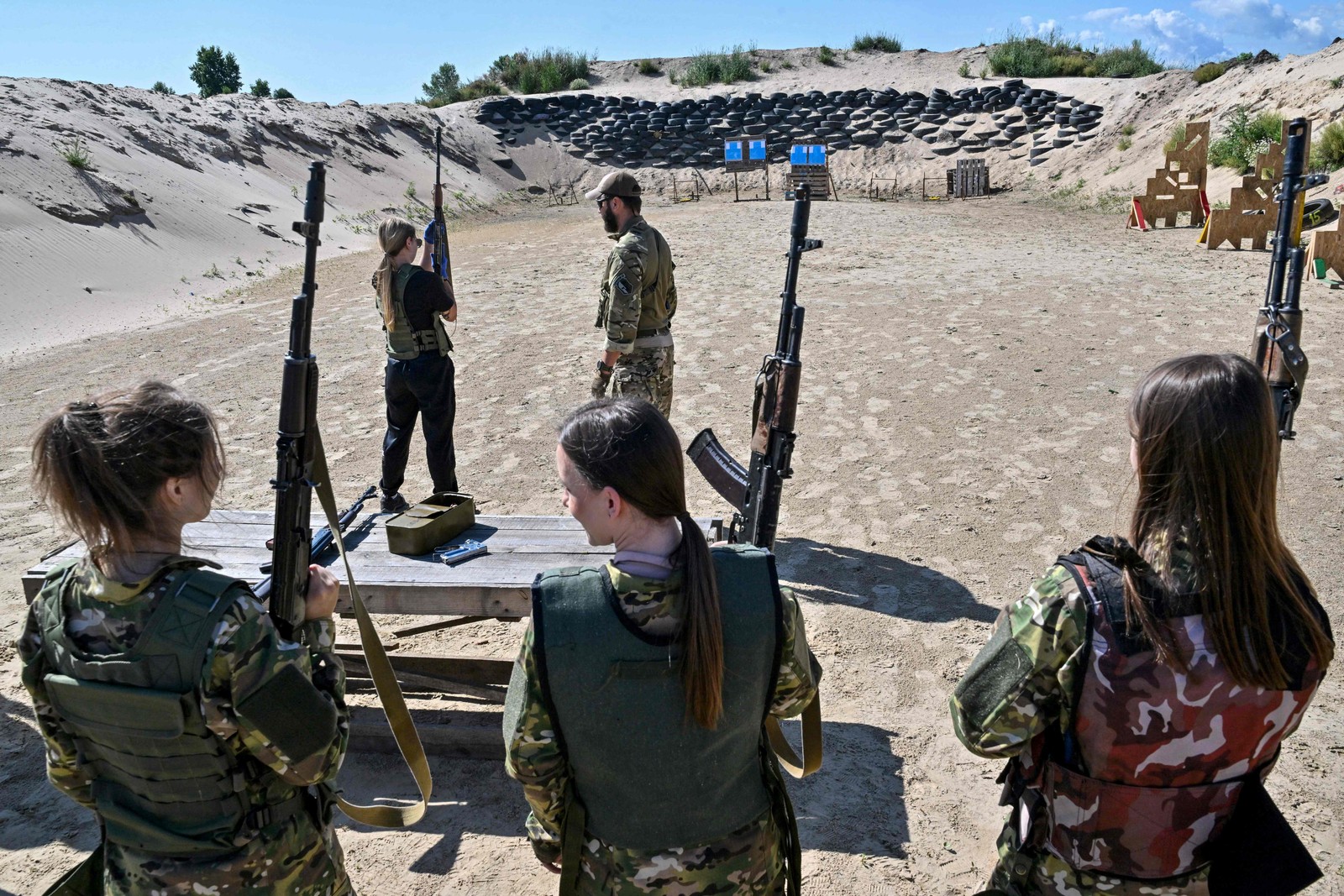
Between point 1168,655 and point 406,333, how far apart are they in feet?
15.8

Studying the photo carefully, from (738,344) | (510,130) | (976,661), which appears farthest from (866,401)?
(510,130)

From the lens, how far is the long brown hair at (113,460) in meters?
1.75

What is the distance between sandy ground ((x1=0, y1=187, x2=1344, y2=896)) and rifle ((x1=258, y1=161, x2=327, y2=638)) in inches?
57.5

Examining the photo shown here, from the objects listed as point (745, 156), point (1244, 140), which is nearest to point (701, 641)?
point (1244, 140)

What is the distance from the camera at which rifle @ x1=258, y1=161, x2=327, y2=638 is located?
2266mm

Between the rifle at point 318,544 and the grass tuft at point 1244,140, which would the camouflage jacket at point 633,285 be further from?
the grass tuft at point 1244,140

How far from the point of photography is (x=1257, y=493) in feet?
5.59

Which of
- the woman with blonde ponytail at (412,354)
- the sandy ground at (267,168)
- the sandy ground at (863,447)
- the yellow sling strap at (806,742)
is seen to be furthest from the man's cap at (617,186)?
the sandy ground at (267,168)

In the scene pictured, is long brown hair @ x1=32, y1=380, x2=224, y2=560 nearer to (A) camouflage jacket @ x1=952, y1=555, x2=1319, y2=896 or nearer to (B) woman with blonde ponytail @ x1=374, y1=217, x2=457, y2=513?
(A) camouflage jacket @ x1=952, y1=555, x2=1319, y2=896

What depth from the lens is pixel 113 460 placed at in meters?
1.76

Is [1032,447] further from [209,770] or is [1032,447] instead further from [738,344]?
[209,770]

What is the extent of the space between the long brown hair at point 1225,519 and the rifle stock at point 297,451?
1.76m

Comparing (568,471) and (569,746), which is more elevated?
(568,471)

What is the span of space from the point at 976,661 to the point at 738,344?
8535 mm
